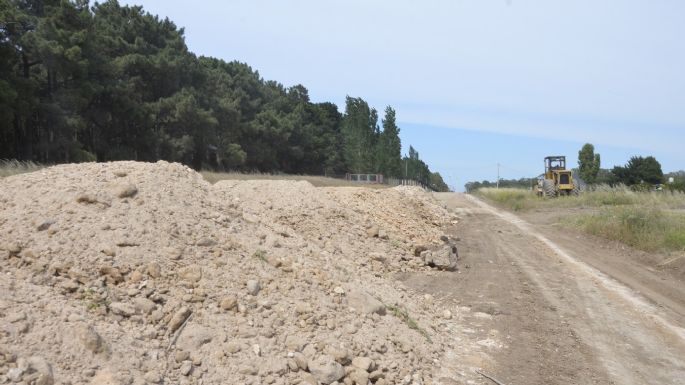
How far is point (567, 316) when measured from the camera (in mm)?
7016

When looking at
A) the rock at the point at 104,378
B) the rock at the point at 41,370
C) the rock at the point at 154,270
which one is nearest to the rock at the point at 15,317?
the rock at the point at 41,370

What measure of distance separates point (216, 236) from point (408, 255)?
211 inches

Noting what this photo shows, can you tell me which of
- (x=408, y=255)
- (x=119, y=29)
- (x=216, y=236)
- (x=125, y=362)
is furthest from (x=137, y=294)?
(x=119, y=29)

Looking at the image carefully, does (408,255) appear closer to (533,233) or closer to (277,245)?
(277,245)

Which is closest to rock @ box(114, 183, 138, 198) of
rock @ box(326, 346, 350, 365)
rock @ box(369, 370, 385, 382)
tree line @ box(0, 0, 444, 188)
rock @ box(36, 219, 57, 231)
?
rock @ box(36, 219, 57, 231)

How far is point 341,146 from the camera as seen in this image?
7350 centimetres

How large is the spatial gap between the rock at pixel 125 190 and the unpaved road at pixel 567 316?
14.4ft

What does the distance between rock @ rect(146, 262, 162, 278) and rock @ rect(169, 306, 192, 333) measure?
54 cm

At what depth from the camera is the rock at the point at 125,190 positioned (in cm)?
606

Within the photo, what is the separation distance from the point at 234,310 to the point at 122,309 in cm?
96

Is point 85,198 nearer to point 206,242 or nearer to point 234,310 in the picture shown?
point 206,242

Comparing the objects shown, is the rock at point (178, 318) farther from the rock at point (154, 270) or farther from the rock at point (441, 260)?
the rock at point (441, 260)

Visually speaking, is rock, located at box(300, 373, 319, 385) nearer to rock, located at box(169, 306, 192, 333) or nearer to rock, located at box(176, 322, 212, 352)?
rock, located at box(176, 322, 212, 352)

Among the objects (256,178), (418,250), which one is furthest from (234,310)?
(256,178)
